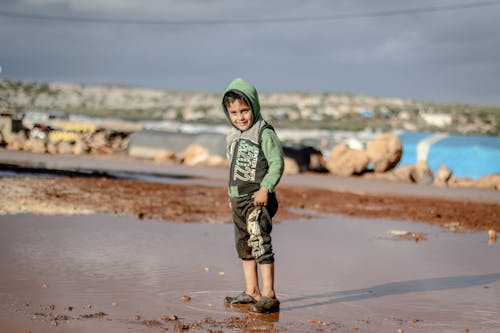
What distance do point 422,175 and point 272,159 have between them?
861 inches

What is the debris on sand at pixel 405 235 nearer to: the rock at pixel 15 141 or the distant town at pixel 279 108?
the rock at pixel 15 141

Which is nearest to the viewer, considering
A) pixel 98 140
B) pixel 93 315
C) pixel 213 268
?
pixel 93 315

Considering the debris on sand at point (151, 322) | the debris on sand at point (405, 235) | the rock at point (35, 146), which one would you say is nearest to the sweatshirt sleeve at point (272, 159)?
Result: the debris on sand at point (151, 322)

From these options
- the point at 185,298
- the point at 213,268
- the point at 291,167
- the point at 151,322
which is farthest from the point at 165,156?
the point at 151,322

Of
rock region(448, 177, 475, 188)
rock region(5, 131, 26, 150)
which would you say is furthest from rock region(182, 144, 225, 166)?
rock region(448, 177, 475, 188)

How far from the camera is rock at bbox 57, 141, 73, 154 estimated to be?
121 ft

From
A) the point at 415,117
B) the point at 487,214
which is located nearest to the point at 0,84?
the point at 415,117

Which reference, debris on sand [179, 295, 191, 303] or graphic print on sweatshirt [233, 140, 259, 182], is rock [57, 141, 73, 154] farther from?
graphic print on sweatshirt [233, 140, 259, 182]

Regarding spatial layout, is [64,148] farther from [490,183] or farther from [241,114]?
[241,114]

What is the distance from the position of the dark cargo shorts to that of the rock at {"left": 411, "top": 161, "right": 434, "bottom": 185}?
21435 mm

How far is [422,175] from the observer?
27.0 meters

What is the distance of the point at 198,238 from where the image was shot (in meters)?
9.59

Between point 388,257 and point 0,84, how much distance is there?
172 m

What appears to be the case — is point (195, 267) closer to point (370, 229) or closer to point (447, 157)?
point (370, 229)
